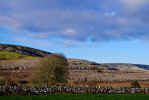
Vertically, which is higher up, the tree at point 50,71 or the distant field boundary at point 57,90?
the tree at point 50,71

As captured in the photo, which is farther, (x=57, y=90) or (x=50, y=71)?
(x=50, y=71)

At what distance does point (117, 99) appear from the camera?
95.5 feet

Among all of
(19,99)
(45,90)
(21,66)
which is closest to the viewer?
(19,99)

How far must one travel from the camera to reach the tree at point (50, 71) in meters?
51.9

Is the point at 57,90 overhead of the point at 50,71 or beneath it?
beneath

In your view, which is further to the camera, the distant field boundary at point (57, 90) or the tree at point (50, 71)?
the tree at point (50, 71)

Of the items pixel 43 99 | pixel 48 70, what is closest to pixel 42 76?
pixel 48 70

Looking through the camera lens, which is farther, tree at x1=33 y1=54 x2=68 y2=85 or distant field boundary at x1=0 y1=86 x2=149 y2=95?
tree at x1=33 y1=54 x2=68 y2=85

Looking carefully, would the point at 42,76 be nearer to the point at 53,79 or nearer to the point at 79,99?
the point at 53,79

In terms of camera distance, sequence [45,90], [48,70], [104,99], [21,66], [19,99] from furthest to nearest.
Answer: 1. [21,66]
2. [48,70]
3. [45,90]
4. [104,99]
5. [19,99]

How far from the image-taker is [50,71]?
52.1m

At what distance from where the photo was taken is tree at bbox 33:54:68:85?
51.9 meters

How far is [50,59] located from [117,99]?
25.9 meters

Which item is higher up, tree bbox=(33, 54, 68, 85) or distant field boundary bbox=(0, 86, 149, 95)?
tree bbox=(33, 54, 68, 85)
